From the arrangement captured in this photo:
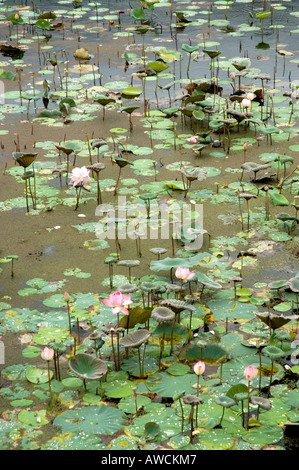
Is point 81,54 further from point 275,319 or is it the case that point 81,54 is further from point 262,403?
Result: point 262,403

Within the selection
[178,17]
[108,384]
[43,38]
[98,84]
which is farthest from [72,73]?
[108,384]

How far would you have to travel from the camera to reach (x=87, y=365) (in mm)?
2686

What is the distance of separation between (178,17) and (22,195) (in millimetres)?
5445

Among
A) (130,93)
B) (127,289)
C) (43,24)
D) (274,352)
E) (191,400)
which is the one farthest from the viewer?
(43,24)

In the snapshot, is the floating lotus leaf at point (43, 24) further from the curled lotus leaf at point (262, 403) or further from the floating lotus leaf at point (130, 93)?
the curled lotus leaf at point (262, 403)

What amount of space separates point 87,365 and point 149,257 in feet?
3.86

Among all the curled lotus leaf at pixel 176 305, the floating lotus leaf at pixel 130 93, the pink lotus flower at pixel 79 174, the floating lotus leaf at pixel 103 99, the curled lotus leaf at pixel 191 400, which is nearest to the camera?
the curled lotus leaf at pixel 191 400

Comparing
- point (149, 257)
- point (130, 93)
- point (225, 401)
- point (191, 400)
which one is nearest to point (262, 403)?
point (225, 401)

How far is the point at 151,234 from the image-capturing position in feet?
13.1

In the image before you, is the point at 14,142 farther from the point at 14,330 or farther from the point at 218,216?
the point at 14,330

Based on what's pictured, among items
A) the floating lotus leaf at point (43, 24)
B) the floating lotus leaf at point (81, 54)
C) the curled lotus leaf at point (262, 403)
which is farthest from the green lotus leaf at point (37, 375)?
the floating lotus leaf at point (43, 24)

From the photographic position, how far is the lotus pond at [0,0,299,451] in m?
2.54

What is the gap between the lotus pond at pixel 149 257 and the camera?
8.34 ft

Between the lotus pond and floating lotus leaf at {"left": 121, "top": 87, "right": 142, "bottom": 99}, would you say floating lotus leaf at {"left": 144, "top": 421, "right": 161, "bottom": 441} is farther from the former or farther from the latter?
floating lotus leaf at {"left": 121, "top": 87, "right": 142, "bottom": 99}
